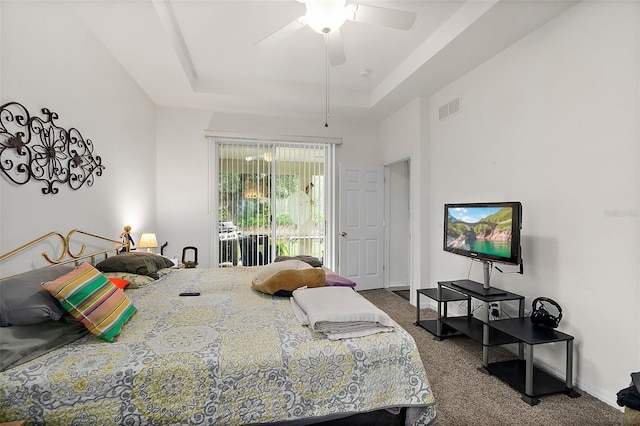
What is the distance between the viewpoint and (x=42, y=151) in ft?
6.30

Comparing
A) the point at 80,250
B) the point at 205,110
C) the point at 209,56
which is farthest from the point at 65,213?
the point at 205,110

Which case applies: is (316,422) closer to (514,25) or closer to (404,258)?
(514,25)

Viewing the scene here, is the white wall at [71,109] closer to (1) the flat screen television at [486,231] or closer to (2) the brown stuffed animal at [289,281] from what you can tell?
(2) the brown stuffed animal at [289,281]

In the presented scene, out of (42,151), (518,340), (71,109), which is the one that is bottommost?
(518,340)

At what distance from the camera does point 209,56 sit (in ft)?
10.8

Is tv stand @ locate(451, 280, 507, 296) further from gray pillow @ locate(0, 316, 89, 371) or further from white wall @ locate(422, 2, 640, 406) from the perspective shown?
gray pillow @ locate(0, 316, 89, 371)

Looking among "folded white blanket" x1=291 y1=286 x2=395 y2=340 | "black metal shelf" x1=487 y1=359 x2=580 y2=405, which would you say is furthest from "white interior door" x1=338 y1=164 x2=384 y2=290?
"folded white blanket" x1=291 y1=286 x2=395 y2=340

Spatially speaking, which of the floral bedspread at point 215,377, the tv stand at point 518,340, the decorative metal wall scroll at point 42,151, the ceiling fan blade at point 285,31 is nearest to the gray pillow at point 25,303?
the floral bedspread at point 215,377

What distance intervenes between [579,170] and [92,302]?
3191 mm

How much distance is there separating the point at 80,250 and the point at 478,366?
335 cm

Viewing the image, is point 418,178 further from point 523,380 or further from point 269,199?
point 523,380

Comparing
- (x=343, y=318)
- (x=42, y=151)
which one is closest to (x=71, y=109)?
(x=42, y=151)

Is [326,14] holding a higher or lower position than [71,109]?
higher

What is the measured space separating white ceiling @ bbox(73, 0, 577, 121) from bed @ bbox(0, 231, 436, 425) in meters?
2.27
